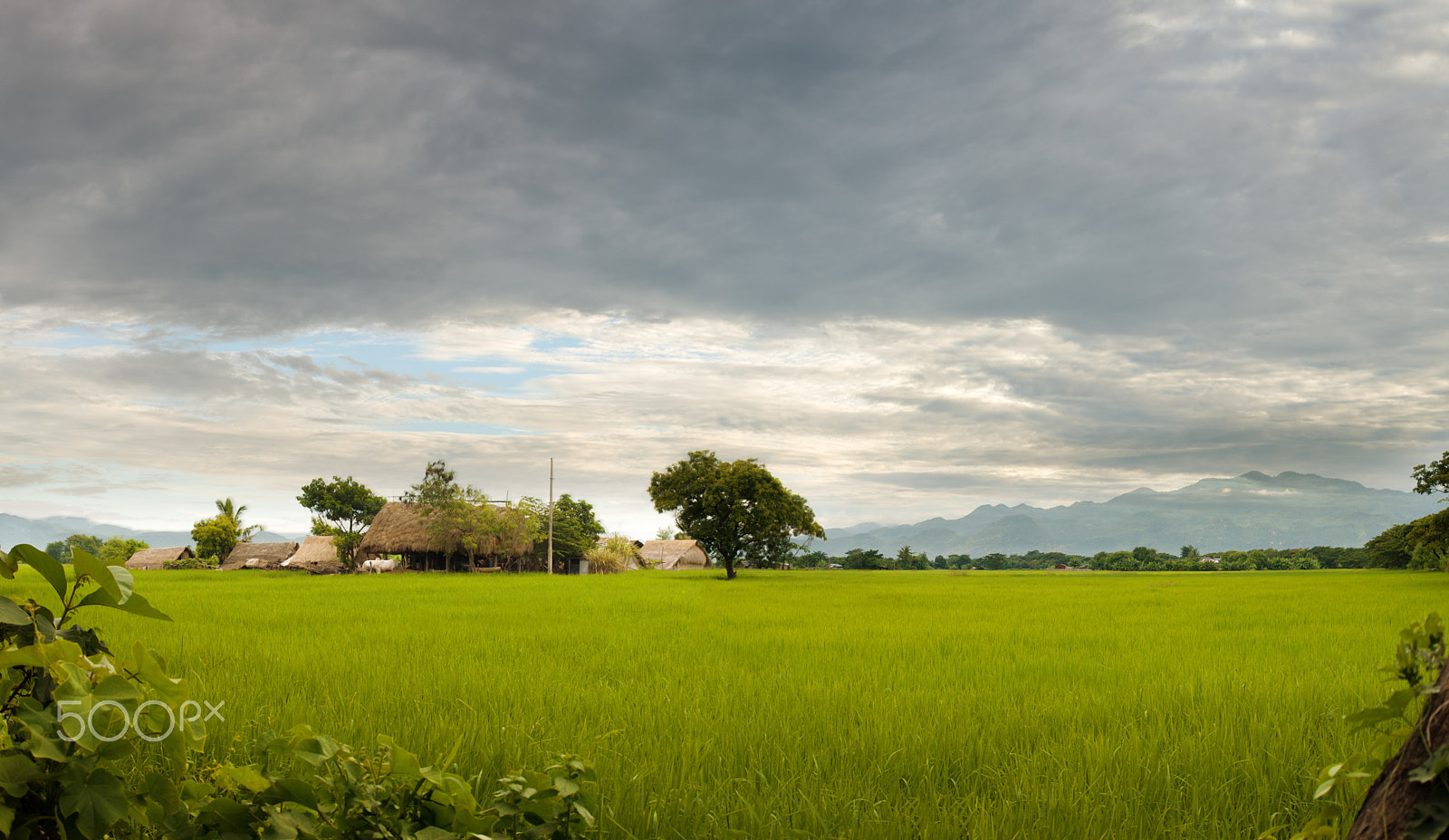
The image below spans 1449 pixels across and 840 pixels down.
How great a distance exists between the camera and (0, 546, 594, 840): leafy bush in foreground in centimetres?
134

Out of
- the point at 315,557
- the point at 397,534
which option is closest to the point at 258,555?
the point at 315,557

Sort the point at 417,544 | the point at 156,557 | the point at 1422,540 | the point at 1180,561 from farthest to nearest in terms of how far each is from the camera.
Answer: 1. the point at 1180,561
2. the point at 156,557
3. the point at 417,544
4. the point at 1422,540

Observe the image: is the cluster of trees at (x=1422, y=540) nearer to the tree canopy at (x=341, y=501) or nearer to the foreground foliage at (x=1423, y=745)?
the foreground foliage at (x=1423, y=745)

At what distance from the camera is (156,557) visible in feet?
202

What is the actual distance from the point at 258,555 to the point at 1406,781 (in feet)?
250

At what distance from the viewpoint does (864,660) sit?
23.8 ft

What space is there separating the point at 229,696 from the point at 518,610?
28.7 feet

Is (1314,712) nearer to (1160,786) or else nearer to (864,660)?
(1160,786)

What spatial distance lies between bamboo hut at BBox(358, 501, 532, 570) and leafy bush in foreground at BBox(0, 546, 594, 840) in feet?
156

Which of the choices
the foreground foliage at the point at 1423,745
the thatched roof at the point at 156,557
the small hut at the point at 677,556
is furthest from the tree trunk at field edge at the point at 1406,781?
the thatched roof at the point at 156,557

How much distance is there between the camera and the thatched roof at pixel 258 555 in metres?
61.2

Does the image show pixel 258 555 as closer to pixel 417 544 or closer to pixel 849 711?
pixel 417 544

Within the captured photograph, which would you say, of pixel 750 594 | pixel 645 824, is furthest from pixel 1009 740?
pixel 750 594

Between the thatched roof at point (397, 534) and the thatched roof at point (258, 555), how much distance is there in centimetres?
1888
